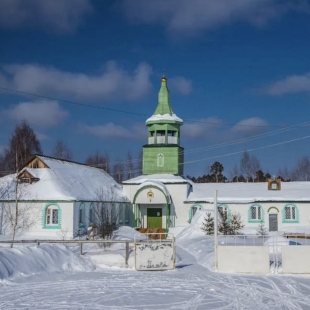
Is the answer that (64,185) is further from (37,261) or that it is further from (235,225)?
(37,261)

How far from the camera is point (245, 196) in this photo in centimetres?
3647

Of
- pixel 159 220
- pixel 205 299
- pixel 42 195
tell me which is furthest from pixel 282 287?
pixel 159 220

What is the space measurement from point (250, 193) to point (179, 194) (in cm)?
547

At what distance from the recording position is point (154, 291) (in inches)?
466

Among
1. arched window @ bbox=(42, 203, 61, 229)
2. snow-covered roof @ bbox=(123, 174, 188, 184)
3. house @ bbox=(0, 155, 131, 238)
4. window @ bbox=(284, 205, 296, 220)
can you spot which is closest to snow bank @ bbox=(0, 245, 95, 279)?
house @ bbox=(0, 155, 131, 238)

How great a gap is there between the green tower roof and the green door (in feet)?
25.9

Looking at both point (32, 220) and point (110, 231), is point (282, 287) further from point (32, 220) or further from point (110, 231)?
point (32, 220)

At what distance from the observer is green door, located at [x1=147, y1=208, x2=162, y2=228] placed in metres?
37.5

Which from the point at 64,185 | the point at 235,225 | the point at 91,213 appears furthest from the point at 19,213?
the point at 235,225

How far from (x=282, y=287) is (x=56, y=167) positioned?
22.6 meters

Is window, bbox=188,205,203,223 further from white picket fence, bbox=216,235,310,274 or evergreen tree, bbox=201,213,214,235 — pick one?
white picket fence, bbox=216,235,310,274

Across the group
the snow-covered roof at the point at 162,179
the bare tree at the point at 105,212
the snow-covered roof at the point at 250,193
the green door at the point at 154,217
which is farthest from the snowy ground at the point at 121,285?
the green door at the point at 154,217

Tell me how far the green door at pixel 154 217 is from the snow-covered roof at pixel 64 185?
2349mm

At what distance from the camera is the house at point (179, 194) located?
35281mm
